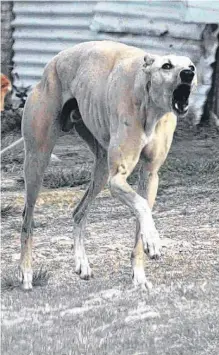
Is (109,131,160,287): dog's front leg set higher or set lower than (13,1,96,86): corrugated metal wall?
higher

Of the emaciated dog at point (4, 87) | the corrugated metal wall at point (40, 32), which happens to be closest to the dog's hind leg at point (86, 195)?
the emaciated dog at point (4, 87)

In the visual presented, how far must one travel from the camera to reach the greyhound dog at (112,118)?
6.76 meters

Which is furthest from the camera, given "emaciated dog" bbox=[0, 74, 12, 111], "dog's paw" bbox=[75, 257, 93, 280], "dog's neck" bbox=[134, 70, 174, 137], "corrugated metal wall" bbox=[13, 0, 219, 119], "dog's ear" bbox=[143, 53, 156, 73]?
"emaciated dog" bbox=[0, 74, 12, 111]

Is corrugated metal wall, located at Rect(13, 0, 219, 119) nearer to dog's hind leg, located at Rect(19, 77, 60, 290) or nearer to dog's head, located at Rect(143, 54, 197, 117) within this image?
dog's hind leg, located at Rect(19, 77, 60, 290)

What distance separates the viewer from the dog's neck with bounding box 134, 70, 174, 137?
7.02 metres

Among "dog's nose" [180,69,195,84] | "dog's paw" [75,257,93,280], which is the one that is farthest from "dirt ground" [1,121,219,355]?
"dog's nose" [180,69,195,84]

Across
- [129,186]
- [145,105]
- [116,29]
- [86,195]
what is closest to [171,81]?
[145,105]

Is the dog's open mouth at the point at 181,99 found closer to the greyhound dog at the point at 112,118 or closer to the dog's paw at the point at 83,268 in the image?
the greyhound dog at the point at 112,118

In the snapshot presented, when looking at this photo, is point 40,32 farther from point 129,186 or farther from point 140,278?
point 129,186

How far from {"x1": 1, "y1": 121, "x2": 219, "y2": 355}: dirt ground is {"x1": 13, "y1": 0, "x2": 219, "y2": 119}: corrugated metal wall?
49.2 inches

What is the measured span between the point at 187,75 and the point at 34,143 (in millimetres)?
1673


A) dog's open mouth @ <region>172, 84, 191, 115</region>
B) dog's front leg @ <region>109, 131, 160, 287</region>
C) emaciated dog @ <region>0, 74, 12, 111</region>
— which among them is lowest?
emaciated dog @ <region>0, 74, 12, 111</region>

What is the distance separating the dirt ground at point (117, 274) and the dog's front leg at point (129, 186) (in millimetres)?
370

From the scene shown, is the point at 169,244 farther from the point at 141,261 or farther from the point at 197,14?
the point at 197,14
